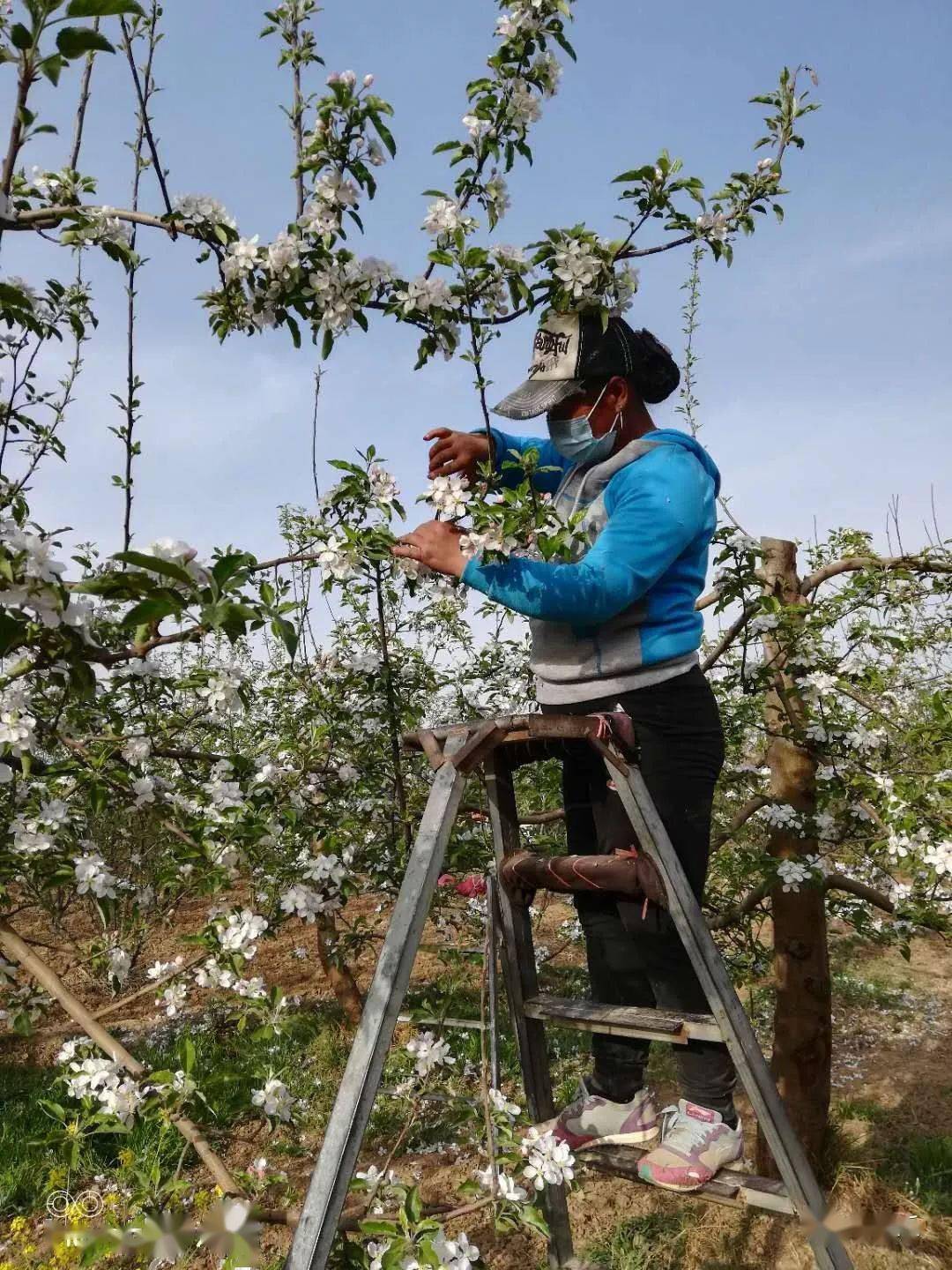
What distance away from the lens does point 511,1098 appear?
3625mm

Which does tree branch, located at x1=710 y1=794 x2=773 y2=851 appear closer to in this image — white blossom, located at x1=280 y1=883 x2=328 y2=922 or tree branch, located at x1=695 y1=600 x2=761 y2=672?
tree branch, located at x1=695 y1=600 x2=761 y2=672

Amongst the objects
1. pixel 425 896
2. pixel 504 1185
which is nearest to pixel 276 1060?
pixel 504 1185

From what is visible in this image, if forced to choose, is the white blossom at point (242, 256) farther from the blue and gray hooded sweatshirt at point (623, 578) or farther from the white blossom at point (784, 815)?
the white blossom at point (784, 815)

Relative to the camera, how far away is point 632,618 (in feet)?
6.90

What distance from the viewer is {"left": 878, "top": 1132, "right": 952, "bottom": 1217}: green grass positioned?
3.32 m

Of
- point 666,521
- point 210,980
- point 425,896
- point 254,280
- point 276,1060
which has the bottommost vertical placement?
point 276,1060

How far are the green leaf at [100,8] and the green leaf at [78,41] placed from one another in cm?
2

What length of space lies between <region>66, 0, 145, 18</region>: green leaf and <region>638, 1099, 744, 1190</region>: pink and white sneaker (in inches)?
86.0

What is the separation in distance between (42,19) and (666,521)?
4.60 ft

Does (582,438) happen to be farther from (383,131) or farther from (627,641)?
(383,131)

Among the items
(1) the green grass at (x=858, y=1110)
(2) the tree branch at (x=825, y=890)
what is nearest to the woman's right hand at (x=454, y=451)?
(2) the tree branch at (x=825, y=890)

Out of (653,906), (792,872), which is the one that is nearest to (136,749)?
(653,906)

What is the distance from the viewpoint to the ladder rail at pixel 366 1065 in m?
1.34

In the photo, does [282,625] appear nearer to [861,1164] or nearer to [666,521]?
[666,521]
